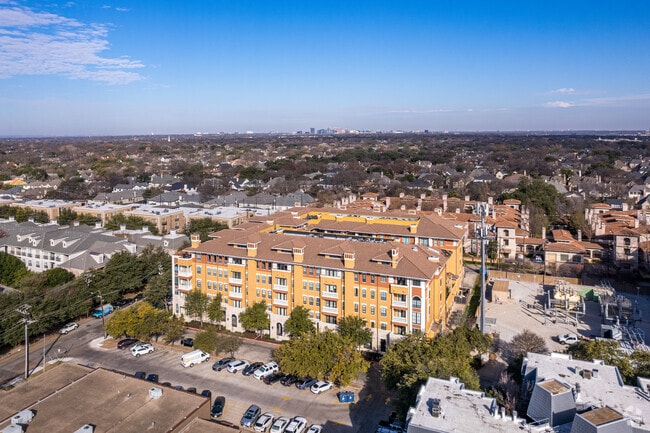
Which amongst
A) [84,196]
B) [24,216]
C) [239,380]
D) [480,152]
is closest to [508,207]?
[239,380]

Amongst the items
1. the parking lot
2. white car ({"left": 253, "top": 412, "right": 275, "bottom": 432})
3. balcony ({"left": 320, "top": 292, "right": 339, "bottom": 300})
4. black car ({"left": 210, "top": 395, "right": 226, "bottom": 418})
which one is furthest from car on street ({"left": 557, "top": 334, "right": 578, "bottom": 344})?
black car ({"left": 210, "top": 395, "right": 226, "bottom": 418})

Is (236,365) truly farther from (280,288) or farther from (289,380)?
(280,288)

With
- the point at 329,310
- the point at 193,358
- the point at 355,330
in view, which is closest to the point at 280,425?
the point at 355,330

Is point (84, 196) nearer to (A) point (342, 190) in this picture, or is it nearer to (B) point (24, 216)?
(B) point (24, 216)

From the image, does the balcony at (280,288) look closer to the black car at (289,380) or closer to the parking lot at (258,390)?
the parking lot at (258,390)

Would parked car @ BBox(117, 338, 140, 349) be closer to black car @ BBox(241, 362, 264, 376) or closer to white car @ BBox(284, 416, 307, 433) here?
black car @ BBox(241, 362, 264, 376)

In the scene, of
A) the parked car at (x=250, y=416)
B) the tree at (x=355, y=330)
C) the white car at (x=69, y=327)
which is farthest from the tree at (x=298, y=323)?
the white car at (x=69, y=327)
